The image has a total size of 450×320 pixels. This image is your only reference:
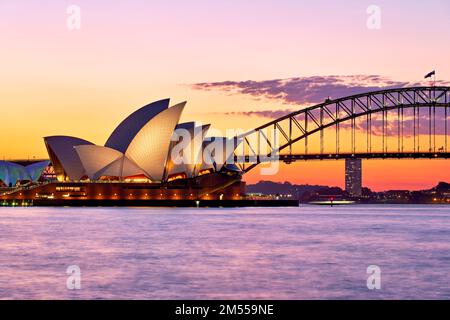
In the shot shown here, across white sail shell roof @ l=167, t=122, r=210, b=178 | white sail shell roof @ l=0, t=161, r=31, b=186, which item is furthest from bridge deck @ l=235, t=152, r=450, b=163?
white sail shell roof @ l=0, t=161, r=31, b=186

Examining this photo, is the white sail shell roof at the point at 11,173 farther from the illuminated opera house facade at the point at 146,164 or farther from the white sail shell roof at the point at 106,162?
the white sail shell roof at the point at 106,162

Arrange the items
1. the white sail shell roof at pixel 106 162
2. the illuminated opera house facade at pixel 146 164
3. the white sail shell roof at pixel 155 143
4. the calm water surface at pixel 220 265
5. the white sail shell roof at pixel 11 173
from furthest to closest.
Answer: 1. the white sail shell roof at pixel 11 173
2. the white sail shell roof at pixel 106 162
3. the illuminated opera house facade at pixel 146 164
4. the white sail shell roof at pixel 155 143
5. the calm water surface at pixel 220 265

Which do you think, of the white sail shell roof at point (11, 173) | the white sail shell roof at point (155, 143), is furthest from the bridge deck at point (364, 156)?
the white sail shell roof at point (11, 173)

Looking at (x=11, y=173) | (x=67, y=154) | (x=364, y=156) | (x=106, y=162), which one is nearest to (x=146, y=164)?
(x=106, y=162)

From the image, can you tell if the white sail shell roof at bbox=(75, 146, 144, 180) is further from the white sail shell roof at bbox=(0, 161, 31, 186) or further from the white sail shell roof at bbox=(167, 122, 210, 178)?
the white sail shell roof at bbox=(0, 161, 31, 186)

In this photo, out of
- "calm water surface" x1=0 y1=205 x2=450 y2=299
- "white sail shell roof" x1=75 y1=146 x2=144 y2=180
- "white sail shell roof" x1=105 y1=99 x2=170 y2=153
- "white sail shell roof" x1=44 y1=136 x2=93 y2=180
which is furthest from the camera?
"white sail shell roof" x1=44 y1=136 x2=93 y2=180

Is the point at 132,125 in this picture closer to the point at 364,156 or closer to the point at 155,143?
the point at 155,143

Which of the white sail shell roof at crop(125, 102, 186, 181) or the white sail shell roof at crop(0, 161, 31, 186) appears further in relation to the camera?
the white sail shell roof at crop(0, 161, 31, 186)

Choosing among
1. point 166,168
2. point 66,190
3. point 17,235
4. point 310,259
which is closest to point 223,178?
point 166,168
